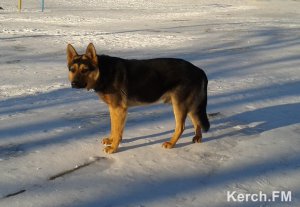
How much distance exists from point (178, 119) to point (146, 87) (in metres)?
0.57

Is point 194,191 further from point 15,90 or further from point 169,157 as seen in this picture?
point 15,90

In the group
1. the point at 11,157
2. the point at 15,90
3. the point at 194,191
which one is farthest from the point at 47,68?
the point at 194,191

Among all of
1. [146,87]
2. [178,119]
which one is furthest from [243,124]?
[146,87]

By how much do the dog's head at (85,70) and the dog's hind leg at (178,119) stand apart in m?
1.06

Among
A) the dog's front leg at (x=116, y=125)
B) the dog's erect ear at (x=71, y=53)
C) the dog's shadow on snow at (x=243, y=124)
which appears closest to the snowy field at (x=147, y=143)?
the dog's shadow on snow at (x=243, y=124)

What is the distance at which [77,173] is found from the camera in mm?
4379

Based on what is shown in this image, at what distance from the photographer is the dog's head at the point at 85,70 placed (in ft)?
15.2

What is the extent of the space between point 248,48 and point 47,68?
6.37m

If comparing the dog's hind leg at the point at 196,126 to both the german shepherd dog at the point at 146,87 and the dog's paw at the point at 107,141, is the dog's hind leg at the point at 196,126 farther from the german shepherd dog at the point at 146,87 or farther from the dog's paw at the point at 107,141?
the dog's paw at the point at 107,141

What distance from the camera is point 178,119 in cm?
508

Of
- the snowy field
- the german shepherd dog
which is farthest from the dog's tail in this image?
the snowy field

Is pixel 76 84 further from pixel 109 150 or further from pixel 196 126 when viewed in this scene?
pixel 196 126

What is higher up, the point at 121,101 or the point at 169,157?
the point at 121,101

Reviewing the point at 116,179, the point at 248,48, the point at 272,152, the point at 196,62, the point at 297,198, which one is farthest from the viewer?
the point at 248,48
